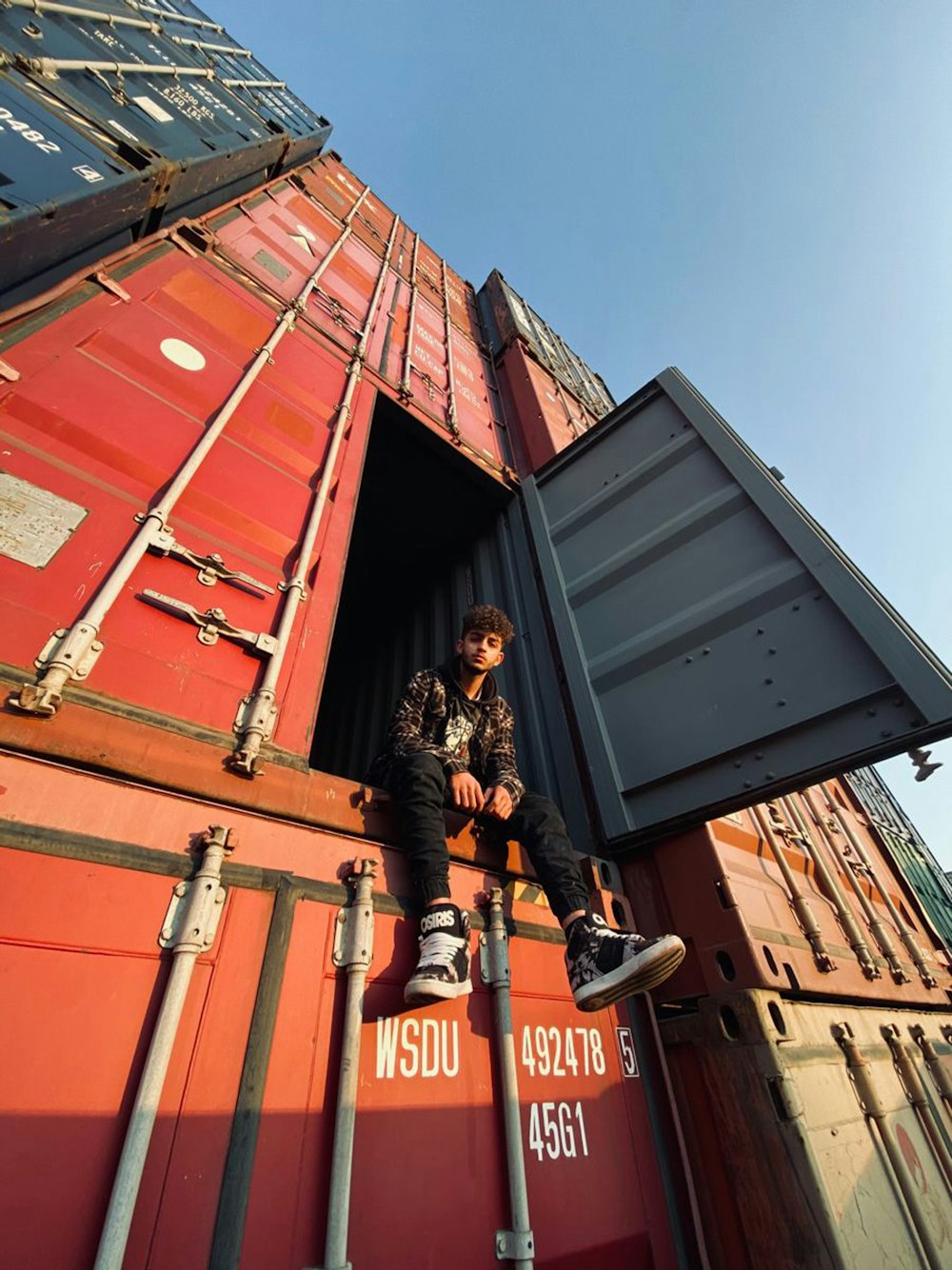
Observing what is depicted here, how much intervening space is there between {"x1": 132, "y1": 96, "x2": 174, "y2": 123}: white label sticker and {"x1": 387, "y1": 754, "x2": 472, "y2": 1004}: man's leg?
6.77 meters

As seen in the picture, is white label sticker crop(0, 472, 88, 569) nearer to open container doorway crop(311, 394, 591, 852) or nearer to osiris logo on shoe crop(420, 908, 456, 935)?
osiris logo on shoe crop(420, 908, 456, 935)

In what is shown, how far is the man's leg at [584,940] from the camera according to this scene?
1847mm

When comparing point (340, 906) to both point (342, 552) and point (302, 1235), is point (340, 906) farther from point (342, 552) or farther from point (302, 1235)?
point (342, 552)

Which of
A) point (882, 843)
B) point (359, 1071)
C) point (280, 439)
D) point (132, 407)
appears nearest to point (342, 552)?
point (280, 439)

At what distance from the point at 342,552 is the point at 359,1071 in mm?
2623

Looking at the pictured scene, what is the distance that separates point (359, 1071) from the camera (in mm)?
1711

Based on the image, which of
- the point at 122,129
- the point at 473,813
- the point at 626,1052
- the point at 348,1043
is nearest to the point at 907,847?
the point at 626,1052

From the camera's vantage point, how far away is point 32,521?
222 centimetres

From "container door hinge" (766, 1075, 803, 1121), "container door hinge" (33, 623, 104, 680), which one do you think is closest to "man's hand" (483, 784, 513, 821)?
"container door hinge" (766, 1075, 803, 1121)

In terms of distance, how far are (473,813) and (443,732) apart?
53 centimetres

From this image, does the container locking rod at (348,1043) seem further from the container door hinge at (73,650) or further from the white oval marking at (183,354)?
the white oval marking at (183,354)

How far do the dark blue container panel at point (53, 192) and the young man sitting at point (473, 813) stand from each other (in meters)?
3.19

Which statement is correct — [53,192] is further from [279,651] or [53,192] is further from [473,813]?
[473,813]

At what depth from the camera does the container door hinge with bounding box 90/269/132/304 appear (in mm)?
3424
